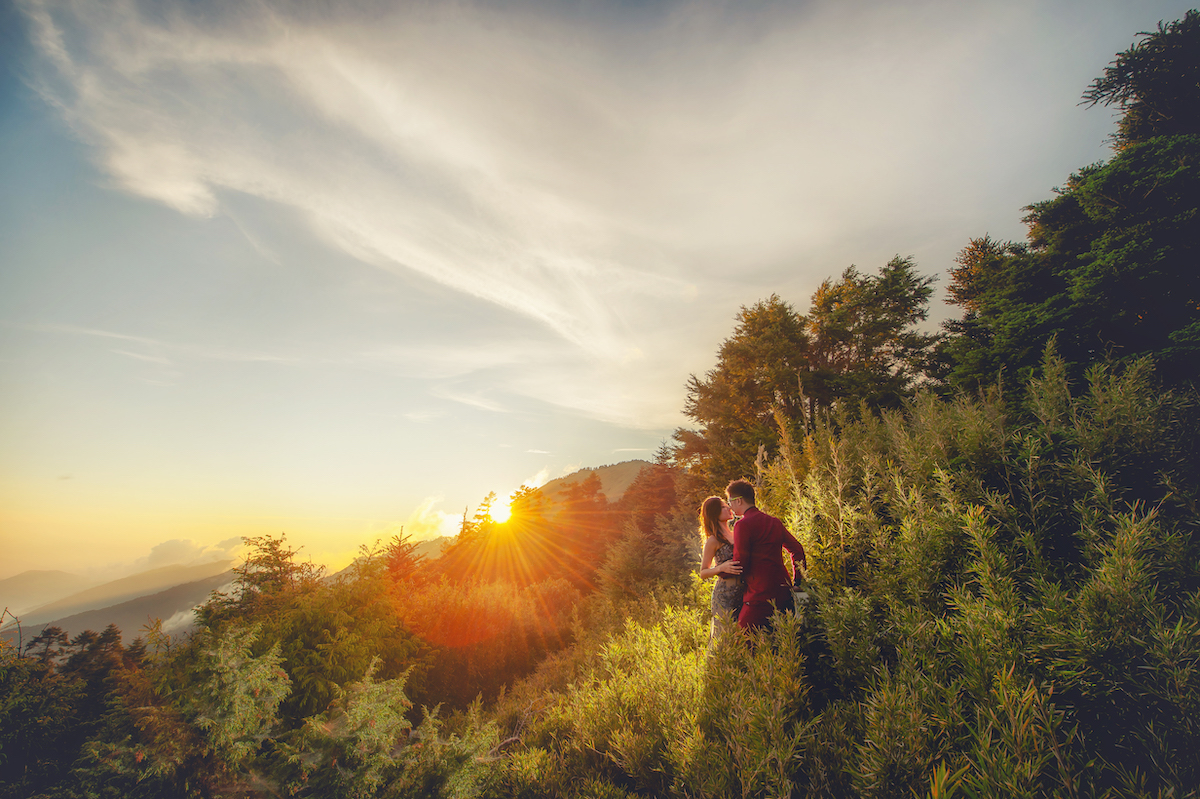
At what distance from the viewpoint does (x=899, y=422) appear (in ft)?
17.7

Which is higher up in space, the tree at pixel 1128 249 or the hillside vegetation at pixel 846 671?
→ the tree at pixel 1128 249

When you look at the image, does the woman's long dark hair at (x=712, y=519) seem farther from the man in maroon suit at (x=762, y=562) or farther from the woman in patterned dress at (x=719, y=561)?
the man in maroon suit at (x=762, y=562)

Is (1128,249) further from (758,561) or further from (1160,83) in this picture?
(758,561)

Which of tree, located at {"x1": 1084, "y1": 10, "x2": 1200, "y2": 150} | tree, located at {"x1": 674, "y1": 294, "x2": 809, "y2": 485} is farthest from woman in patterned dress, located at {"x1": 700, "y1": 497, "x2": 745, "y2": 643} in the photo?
tree, located at {"x1": 1084, "y1": 10, "x2": 1200, "y2": 150}

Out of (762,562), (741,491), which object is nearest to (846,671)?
(762,562)

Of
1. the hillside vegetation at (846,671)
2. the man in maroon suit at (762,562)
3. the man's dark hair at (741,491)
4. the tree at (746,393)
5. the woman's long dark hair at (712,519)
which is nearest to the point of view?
the hillside vegetation at (846,671)

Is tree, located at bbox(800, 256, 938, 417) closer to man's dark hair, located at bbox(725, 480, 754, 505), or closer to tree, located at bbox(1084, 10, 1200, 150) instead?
tree, located at bbox(1084, 10, 1200, 150)

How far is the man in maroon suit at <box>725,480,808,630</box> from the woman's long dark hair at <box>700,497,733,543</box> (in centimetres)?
76

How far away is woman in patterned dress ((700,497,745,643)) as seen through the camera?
4.62 metres

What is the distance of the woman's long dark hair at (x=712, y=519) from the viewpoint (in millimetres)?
5098

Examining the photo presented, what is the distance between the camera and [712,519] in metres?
5.11

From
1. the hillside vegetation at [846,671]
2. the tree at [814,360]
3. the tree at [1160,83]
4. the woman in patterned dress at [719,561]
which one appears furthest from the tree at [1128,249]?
the woman in patterned dress at [719,561]

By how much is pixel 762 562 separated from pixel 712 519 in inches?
38.8

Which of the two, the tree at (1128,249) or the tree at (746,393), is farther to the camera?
the tree at (746,393)
